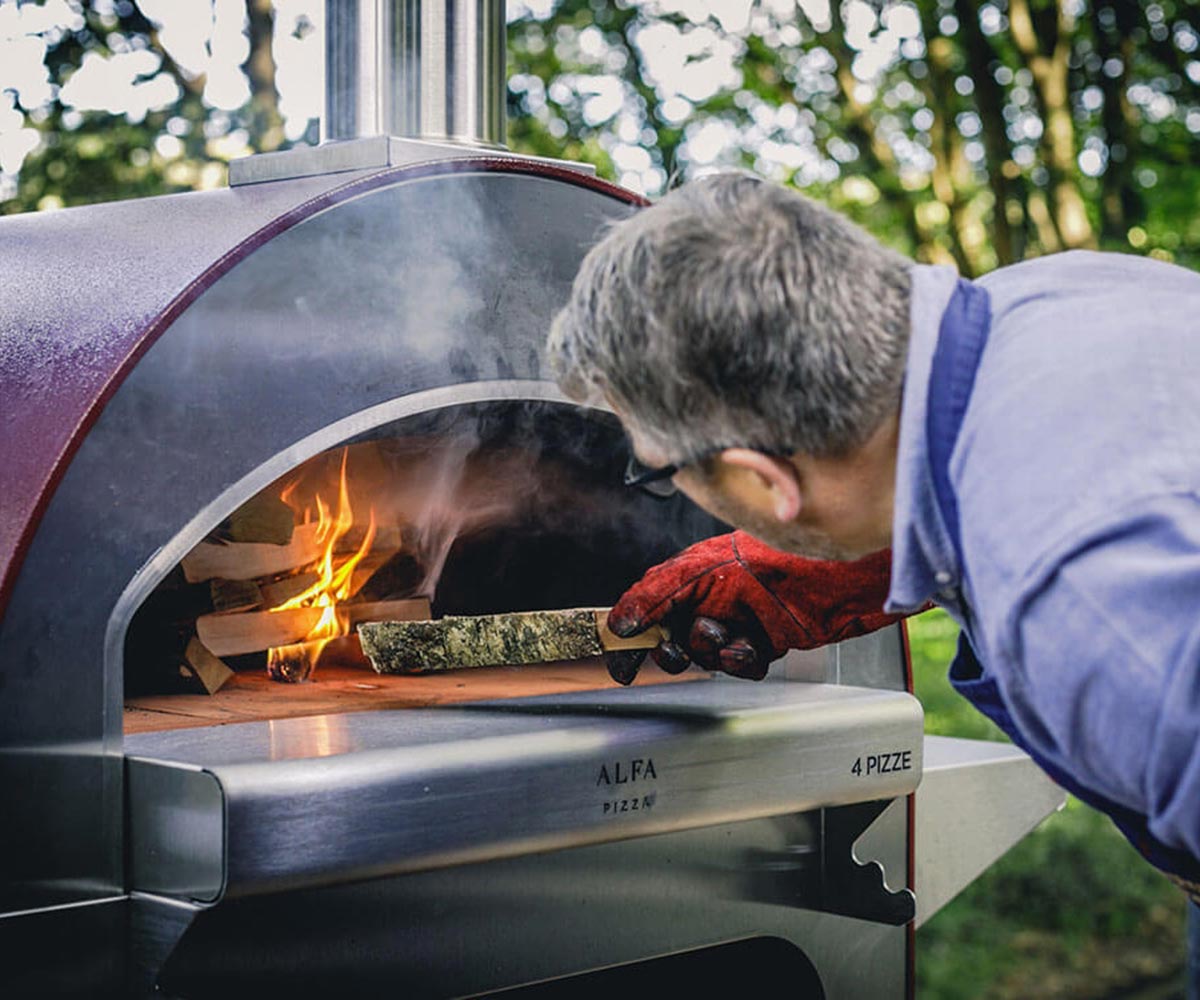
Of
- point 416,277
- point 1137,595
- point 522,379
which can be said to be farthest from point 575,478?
point 1137,595

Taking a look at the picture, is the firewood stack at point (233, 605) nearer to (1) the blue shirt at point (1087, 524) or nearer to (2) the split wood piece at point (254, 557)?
(2) the split wood piece at point (254, 557)

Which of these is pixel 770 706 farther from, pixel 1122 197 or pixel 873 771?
pixel 1122 197

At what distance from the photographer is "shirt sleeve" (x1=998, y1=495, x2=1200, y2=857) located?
105cm

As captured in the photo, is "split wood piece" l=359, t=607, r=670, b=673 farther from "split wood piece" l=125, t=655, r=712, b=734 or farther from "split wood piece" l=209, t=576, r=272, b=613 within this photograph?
"split wood piece" l=209, t=576, r=272, b=613

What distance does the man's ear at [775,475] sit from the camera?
1324 millimetres

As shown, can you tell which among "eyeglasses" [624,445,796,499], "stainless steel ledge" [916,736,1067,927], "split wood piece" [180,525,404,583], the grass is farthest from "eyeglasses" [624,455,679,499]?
the grass

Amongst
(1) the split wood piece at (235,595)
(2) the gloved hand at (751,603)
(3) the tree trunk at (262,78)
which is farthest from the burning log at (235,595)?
(3) the tree trunk at (262,78)

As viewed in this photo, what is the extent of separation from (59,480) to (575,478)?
93 centimetres

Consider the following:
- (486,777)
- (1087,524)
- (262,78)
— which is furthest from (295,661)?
(262,78)

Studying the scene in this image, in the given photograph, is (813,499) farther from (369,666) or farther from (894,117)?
(894,117)

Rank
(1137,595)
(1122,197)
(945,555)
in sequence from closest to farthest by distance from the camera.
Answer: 1. (1137,595)
2. (945,555)
3. (1122,197)

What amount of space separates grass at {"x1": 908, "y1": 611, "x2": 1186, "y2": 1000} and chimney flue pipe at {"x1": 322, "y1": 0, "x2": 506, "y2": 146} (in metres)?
3.48

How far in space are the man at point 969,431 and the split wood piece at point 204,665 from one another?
775 millimetres

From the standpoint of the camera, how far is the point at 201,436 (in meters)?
1.56
